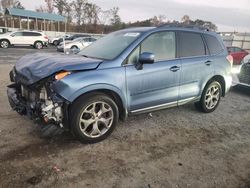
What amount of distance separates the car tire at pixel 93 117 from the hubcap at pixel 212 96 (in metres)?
2.47

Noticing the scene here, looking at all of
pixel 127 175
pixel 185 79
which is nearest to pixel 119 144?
pixel 127 175

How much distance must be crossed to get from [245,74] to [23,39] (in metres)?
21.6

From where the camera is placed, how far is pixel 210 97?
5840mm

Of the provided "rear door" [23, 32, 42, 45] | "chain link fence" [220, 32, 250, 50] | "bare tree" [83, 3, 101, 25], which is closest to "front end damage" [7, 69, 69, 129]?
"rear door" [23, 32, 42, 45]

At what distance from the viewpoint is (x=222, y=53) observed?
5887 millimetres

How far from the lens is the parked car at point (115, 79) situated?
380cm

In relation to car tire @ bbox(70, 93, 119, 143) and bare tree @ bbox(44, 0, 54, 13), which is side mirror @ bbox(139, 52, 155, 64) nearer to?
car tire @ bbox(70, 93, 119, 143)

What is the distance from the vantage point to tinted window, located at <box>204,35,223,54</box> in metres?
5.67

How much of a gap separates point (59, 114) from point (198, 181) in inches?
81.0

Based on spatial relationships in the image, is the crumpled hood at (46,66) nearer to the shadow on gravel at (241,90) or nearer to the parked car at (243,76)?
the parked car at (243,76)

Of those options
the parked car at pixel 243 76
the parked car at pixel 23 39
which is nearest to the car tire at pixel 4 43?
the parked car at pixel 23 39

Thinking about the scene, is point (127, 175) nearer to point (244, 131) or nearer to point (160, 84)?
point (160, 84)

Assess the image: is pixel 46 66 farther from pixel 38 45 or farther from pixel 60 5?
pixel 60 5

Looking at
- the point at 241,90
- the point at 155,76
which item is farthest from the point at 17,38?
the point at 155,76
